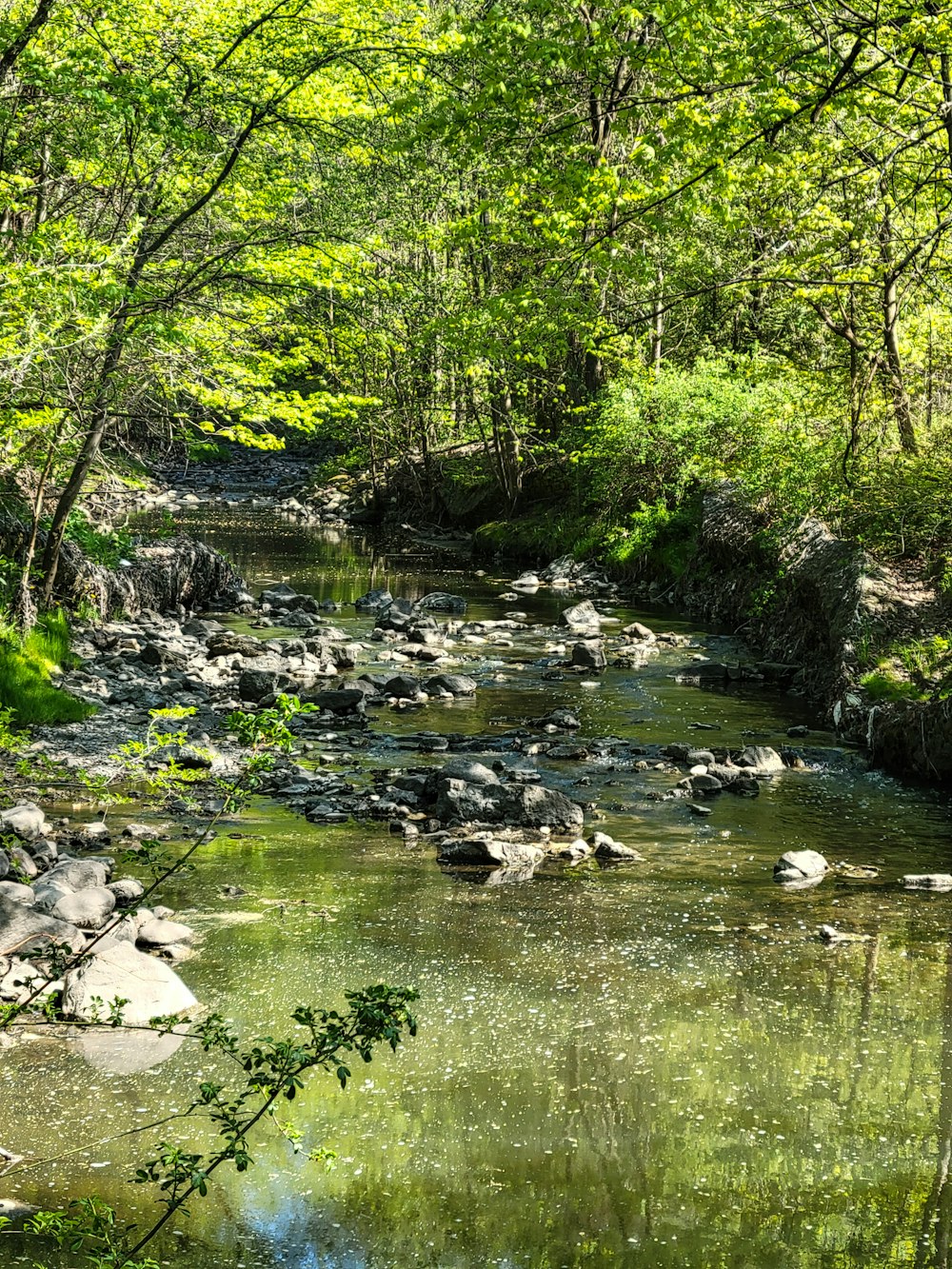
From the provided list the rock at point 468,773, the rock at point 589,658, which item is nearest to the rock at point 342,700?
the rock at point 468,773

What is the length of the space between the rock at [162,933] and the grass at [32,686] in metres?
4.18

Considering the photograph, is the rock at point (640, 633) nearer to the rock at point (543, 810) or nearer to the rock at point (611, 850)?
the rock at point (543, 810)

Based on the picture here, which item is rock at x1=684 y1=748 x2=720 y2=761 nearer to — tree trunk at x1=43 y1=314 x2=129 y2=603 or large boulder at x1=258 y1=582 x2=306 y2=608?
tree trunk at x1=43 y1=314 x2=129 y2=603

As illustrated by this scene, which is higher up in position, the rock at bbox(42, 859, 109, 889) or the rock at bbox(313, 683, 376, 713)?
the rock at bbox(313, 683, 376, 713)

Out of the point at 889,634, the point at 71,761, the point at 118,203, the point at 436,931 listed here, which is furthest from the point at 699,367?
the point at 436,931

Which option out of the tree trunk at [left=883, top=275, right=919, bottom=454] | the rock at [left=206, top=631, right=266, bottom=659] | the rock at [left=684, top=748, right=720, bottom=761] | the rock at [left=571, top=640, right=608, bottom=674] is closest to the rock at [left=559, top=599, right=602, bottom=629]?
the rock at [left=571, top=640, right=608, bottom=674]

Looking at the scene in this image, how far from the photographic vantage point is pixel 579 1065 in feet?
18.5

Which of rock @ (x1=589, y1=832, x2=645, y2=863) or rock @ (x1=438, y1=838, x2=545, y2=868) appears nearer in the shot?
rock @ (x1=438, y1=838, x2=545, y2=868)

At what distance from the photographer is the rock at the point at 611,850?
28.7ft

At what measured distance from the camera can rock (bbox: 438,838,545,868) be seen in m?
8.54

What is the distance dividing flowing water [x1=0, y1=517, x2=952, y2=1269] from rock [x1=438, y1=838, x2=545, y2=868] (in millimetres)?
201

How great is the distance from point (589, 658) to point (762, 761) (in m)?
5.01

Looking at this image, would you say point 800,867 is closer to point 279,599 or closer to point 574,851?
point 574,851

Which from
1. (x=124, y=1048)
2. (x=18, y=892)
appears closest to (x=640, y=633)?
(x=18, y=892)
